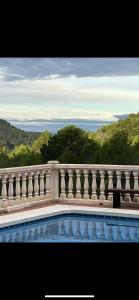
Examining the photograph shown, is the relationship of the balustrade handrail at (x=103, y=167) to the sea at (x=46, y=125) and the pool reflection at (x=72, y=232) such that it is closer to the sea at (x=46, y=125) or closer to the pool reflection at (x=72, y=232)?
the pool reflection at (x=72, y=232)

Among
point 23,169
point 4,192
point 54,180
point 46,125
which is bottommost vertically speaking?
point 4,192

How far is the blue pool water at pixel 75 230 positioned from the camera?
6441mm

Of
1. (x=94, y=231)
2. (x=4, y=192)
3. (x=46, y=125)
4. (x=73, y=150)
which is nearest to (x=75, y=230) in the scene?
(x=94, y=231)

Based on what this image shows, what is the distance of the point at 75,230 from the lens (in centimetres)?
708

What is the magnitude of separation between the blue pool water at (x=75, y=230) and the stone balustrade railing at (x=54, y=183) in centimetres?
75

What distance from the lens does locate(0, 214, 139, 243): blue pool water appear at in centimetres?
644

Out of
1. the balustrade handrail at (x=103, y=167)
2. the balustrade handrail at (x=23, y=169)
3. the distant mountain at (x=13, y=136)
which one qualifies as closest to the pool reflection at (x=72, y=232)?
the balustrade handrail at (x=23, y=169)

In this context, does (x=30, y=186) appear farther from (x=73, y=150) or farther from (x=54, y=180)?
(x=73, y=150)

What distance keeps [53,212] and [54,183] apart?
112 centimetres

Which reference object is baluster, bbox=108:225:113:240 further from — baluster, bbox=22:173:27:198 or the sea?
the sea

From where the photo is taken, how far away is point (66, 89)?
69.8 ft

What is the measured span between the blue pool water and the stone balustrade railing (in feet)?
2.46
